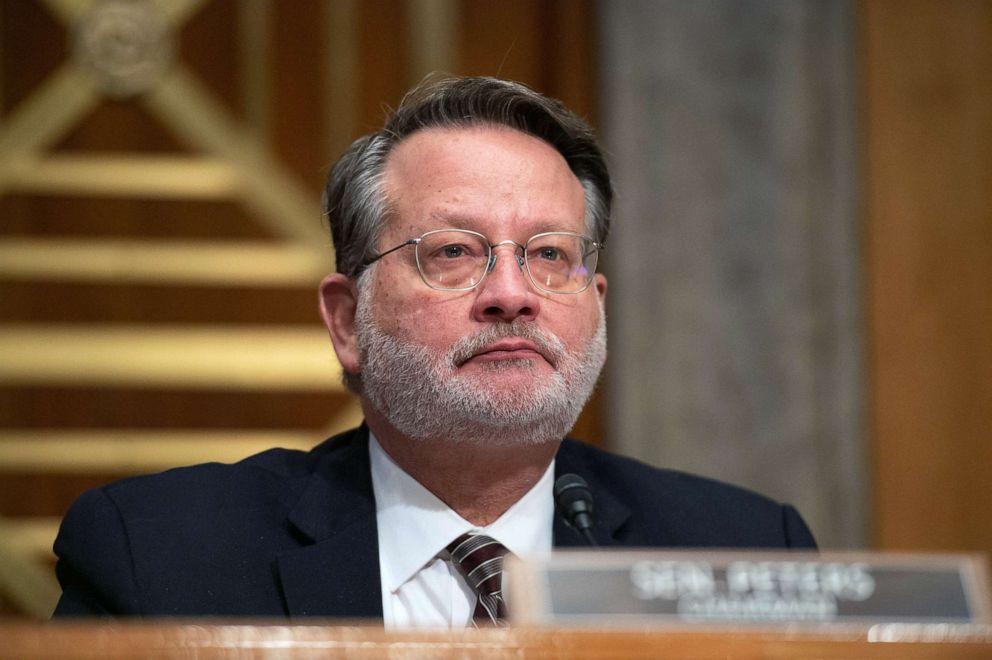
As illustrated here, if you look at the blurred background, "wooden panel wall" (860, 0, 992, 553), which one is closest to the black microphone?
the blurred background

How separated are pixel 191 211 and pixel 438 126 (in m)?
1.67

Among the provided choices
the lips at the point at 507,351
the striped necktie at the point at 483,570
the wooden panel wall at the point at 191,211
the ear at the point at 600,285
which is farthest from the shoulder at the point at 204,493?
the wooden panel wall at the point at 191,211

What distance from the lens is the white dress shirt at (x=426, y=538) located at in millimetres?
1822

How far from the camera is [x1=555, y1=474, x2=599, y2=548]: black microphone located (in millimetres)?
1776

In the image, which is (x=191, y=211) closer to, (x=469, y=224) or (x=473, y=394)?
(x=469, y=224)

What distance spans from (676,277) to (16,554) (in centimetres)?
197

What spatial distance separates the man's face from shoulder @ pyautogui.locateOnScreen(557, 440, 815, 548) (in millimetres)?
263

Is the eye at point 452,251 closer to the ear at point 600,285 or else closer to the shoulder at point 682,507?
the ear at point 600,285

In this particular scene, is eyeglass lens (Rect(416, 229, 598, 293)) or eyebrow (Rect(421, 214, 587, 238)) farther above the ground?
eyebrow (Rect(421, 214, 587, 238))

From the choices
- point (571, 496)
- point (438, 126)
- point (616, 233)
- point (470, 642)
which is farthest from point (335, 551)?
point (616, 233)

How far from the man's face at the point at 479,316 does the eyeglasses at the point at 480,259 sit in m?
0.01

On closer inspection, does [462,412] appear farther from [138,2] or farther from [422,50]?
[138,2]

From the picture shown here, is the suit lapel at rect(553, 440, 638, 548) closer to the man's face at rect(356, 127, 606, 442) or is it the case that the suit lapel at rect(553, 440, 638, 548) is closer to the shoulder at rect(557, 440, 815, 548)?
the shoulder at rect(557, 440, 815, 548)

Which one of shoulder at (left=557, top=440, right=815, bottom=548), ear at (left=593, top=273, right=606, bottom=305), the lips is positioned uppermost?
ear at (left=593, top=273, right=606, bottom=305)
